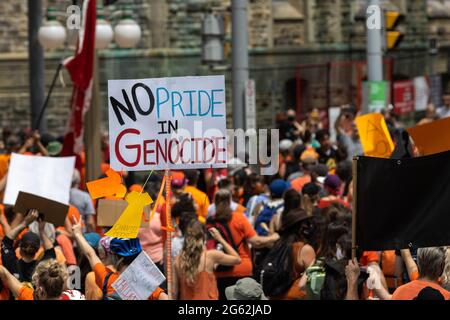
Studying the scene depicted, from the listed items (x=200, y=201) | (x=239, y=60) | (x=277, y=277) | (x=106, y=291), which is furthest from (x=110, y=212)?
(x=239, y=60)

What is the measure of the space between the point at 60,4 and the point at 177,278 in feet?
64.6

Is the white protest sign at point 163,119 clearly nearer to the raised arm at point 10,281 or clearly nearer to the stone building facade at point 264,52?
the raised arm at point 10,281

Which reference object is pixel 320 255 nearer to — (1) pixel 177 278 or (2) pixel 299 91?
(1) pixel 177 278

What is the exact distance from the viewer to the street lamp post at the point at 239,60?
17594 millimetres

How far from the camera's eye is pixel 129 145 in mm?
8969

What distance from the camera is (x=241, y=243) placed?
1148cm

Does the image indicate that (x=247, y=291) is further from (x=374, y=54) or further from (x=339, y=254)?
(x=374, y=54)

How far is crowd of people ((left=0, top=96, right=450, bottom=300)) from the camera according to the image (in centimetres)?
833

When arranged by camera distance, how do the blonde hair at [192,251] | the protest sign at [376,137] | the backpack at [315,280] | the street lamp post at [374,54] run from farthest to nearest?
1. the street lamp post at [374,54]
2. the protest sign at [376,137]
3. the blonde hair at [192,251]
4. the backpack at [315,280]

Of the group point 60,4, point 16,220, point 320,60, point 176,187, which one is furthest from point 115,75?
point 16,220

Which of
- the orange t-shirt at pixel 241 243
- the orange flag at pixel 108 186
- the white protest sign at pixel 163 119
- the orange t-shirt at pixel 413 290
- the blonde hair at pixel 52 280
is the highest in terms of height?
the white protest sign at pixel 163 119

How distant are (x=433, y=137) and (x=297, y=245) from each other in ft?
4.42

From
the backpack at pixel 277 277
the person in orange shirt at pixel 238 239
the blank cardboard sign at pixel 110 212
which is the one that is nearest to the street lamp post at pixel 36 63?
the person in orange shirt at pixel 238 239

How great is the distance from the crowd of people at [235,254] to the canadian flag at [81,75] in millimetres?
2469
